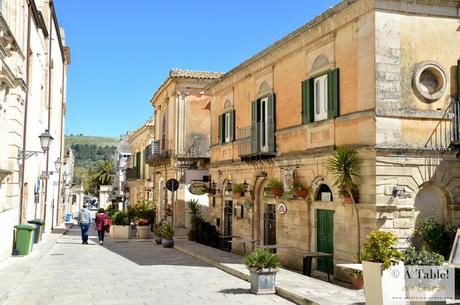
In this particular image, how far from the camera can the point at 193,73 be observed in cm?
2855

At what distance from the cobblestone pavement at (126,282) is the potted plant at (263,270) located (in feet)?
0.88

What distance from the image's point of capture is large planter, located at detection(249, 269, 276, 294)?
1118 cm

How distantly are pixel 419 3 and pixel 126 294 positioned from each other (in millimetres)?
8994

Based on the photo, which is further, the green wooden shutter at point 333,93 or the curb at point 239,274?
the green wooden shutter at point 333,93

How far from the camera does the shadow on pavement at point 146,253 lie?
666 inches

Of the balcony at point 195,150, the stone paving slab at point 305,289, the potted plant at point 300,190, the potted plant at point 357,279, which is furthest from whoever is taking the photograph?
the balcony at point 195,150

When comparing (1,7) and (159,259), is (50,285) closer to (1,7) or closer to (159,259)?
(159,259)

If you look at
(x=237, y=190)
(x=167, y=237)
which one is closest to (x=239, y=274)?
(x=237, y=190)

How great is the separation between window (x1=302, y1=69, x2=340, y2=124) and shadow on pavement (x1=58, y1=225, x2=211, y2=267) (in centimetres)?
575

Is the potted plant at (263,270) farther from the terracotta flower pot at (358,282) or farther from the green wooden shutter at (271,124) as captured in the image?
the green wooden shutter at (271,124)

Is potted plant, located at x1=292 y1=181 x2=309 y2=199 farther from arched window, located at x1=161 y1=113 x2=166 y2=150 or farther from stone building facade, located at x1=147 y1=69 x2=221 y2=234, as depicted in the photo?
arched window, located at x1=161 y1=113 x2=166 y2=150

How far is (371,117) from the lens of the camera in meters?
11.5

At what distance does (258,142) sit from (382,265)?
368 inches

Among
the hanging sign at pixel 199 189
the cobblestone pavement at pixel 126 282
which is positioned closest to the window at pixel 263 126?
the cobblestone pavement at pixel 126 282
